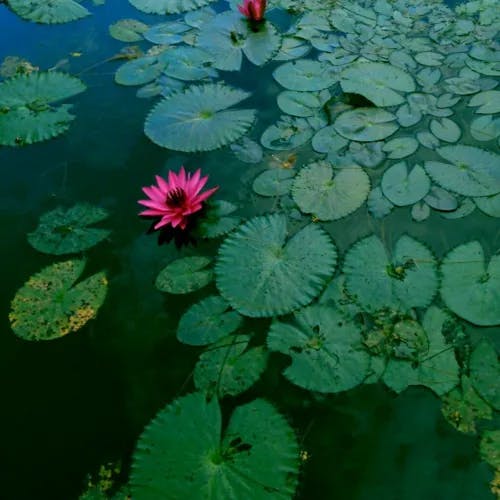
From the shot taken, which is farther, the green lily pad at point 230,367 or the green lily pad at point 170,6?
the green lily pad at point 170,6

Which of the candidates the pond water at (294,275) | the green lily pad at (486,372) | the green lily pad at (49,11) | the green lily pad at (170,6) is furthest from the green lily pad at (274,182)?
the green lily pad at (49,11)

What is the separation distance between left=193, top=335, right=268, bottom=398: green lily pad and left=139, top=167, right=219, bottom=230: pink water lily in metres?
0.66

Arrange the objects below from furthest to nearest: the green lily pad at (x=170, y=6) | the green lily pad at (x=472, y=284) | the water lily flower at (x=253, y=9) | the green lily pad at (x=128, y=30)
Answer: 1. the green lily pad at (x=170, y=6)
2. the green lily pad at (x=128, y=30)
3. the water lily flower at (x=253, y=9)
4. the green lily pad at (x=472, y=284)

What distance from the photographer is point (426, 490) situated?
1.48m

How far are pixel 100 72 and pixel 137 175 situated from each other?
117cm

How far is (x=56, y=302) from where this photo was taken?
6.49ft

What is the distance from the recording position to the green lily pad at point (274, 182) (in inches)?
91.4

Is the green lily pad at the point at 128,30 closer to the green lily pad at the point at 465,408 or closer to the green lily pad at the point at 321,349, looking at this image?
the green lily pad at the point at 321,349

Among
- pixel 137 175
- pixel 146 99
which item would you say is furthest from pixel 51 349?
pixel 146 99

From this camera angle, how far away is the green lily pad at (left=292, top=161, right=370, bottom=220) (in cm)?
220

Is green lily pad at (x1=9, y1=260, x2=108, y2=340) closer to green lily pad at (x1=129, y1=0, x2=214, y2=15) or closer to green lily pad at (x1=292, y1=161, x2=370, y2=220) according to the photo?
green lily pad at (x1=292, y1=161, x2=370, y2=220)

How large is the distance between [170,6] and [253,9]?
2.50ft

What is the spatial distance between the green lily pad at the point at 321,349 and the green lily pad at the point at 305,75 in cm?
161

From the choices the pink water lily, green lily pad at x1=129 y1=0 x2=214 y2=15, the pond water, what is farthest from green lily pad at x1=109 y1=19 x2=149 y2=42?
the pink water lily
